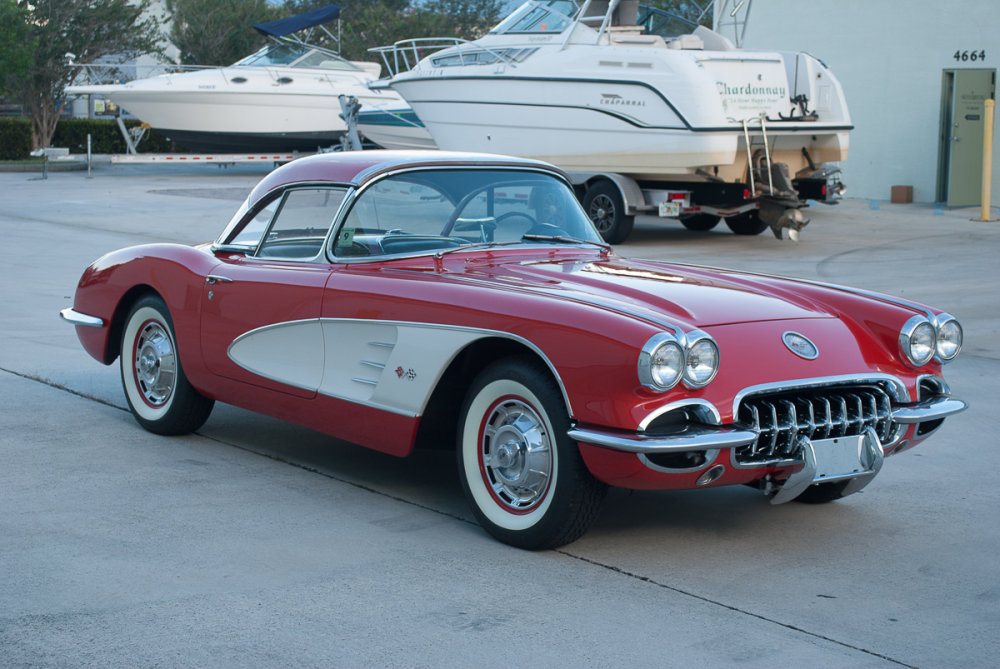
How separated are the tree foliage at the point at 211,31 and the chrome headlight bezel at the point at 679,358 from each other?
1491 inches

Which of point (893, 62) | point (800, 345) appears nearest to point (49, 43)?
point (893, 62)

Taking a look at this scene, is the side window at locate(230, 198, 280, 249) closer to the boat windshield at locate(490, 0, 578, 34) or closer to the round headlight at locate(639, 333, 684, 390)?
the round headlight at locate(639, 333, 684, 390)

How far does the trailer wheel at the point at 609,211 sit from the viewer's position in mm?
15070

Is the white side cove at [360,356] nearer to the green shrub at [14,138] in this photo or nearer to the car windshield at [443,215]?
the car windshield at [443,215]

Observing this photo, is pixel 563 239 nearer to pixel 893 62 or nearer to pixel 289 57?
pixel 893 62

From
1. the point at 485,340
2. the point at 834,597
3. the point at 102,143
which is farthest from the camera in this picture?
the point at 102,143

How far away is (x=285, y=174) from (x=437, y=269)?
1.30 meters

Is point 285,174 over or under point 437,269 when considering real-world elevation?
over

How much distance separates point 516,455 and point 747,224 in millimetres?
12701

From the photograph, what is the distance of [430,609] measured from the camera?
366cm

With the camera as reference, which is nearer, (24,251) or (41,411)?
(41,411)

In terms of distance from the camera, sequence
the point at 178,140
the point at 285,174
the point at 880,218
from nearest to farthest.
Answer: the point at 285,174 → the point at 880,218 → the point at 178,140

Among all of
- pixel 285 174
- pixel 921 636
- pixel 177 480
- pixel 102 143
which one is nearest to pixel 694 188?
pixel 285 174

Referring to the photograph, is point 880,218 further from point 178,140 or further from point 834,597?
point 178,140
